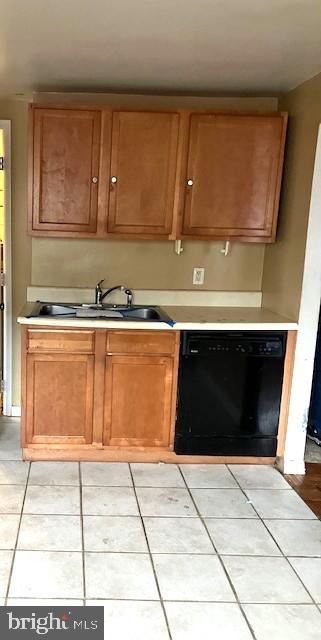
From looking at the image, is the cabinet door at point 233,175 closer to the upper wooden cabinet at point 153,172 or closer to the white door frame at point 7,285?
the upper wooden cabinet at point 153,172

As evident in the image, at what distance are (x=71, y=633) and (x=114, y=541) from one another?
58 centimetres

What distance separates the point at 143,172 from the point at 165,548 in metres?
2.10

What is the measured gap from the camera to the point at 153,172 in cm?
329

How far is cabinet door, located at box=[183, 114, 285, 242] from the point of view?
128 inches

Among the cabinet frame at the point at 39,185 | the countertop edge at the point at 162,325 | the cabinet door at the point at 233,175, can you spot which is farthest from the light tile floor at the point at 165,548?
the cabinet door at the point at 233,175

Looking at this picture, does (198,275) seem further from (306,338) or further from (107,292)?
(306,338)

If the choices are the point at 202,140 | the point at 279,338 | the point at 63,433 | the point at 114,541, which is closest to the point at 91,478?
the point at 63,433

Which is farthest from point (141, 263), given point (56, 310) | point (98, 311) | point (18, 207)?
point (18, 207)

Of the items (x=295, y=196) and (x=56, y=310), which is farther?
(x=56, y=310)

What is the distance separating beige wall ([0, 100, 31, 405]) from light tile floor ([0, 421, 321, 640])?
3.76 feet

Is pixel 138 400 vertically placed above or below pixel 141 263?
below

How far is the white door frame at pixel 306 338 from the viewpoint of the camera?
9.92 feet

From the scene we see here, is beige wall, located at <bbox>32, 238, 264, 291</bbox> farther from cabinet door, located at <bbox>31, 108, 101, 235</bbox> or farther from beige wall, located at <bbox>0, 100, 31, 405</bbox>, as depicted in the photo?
cabinet door, located at <bbox>31, 108, 101, 235</bbox>

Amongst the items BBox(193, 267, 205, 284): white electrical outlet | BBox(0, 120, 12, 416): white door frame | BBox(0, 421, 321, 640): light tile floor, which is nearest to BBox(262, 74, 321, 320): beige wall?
BBox(193, 267, 205, 284): white electrical outlet
